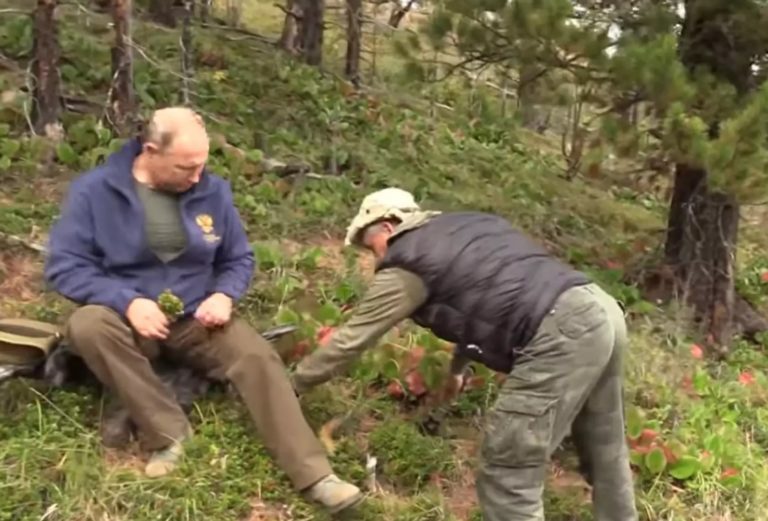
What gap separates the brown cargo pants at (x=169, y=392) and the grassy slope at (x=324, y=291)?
0.17 m

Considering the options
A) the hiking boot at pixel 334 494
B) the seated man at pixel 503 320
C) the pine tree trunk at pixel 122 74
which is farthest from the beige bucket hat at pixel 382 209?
the pine tree trunk at pixel 122 74

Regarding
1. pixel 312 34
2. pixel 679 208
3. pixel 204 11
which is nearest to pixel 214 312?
pixel 679 208

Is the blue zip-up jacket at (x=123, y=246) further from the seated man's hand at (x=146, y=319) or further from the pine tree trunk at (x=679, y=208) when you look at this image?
the pine tree trunk at (x=679, y=208)

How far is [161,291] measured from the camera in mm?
3988

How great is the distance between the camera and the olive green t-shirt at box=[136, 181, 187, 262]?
3.97 meters

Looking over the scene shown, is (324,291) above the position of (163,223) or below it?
below

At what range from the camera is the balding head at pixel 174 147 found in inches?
148

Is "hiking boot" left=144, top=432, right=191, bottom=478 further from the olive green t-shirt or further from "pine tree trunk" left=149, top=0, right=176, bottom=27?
"pine tree trunk" left=149, top=0, right=176, bottom=27

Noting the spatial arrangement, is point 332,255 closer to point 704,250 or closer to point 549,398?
point 704,250

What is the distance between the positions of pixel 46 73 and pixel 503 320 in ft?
15.4

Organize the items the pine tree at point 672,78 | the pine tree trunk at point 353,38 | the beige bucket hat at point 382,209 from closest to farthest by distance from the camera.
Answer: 1. the beige bucket hat at point 382,209
2. the pine tree at point 672,78
3. the pine tree trunk at point 353,38

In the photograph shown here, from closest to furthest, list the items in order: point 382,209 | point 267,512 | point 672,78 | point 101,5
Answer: point 382,209 → point 267,512 → point 672,78 → point 101,5

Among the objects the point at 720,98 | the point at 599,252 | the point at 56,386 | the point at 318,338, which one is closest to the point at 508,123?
the point at 599,252

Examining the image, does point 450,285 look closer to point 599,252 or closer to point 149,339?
point 149,339
